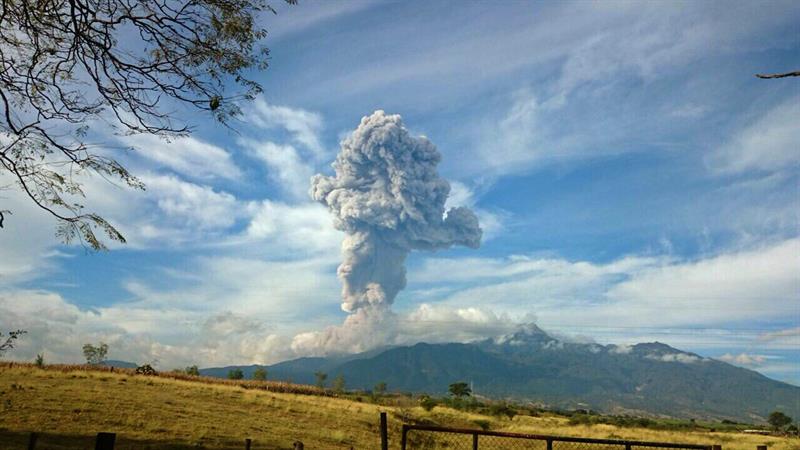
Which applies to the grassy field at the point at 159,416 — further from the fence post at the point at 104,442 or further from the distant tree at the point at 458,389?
the distant tree at the point at 458,389

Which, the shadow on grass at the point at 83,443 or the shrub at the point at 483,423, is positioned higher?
the shadow on grass at the point at 83,443

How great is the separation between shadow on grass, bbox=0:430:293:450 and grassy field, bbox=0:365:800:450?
33mm

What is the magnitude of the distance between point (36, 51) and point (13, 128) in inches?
65.3

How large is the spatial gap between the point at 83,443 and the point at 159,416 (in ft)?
22.4

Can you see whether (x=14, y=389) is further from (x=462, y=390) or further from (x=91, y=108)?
(x=462, y=390)

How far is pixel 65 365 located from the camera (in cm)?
4362

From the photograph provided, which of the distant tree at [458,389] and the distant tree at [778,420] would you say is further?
the distant tree at [458,389]

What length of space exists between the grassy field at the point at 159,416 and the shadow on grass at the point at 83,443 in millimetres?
33

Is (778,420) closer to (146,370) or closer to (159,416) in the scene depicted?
(146,370)

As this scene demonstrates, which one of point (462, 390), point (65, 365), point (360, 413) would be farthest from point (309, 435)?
point (462, 390)

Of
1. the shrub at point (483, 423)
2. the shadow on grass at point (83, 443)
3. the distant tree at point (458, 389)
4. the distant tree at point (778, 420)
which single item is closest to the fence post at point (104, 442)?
the shadow on grass at point (83, 443)

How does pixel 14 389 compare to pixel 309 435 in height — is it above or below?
above

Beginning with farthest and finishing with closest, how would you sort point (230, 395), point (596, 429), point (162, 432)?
point (596, 429) → point (230, 395) → point (162, 432)

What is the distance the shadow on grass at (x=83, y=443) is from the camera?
17.6 meters
